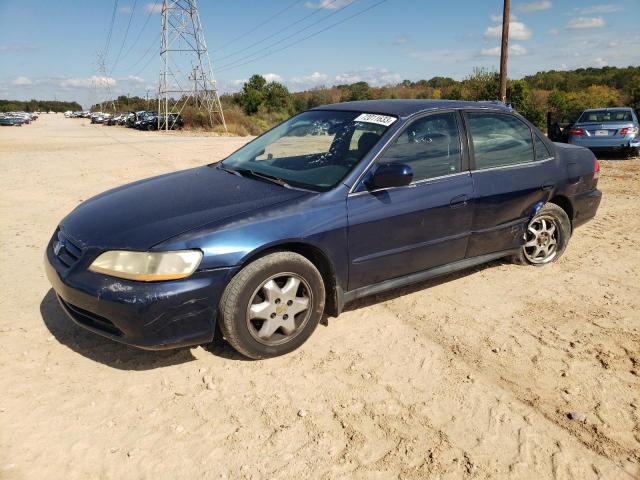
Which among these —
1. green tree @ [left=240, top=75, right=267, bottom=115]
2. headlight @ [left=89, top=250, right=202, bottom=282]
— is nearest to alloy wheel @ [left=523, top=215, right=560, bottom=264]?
headlight @ [left=89, top=250, right=202, bottom=282]

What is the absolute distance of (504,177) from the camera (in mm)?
4082

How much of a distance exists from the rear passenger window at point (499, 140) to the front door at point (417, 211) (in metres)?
0.21

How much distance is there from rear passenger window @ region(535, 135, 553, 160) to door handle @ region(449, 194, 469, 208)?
3.88ft

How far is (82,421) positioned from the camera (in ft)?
8.28

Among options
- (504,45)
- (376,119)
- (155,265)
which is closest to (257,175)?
(376,119)

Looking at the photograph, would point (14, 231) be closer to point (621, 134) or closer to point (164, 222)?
point (164, 222)

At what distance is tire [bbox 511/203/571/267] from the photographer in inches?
182

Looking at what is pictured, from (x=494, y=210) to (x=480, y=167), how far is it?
15.1 inches

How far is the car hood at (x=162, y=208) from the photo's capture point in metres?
2.84

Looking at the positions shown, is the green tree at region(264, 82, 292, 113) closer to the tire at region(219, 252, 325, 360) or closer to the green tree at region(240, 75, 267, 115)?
the green tree at region(240, 75, 267, 115)

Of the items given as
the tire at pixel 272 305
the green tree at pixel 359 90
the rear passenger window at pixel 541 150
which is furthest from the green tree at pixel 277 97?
the tire at pixel 272 305

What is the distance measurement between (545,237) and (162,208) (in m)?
3.61

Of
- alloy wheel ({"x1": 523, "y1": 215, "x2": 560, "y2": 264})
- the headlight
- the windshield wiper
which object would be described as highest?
the windshield wiper

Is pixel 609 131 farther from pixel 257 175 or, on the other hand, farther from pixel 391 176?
pixel 257 175
